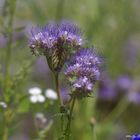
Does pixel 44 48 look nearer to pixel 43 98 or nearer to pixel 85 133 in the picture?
pixel 43 98

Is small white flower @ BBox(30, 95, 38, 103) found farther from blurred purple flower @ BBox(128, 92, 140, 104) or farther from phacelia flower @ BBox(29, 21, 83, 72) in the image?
blurred purple flower @ BBox(128, 92, 140, 104)

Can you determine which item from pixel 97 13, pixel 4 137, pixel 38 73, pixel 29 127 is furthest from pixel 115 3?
pixel 4 137

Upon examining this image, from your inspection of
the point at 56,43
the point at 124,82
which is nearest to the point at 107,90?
the point at 124,82

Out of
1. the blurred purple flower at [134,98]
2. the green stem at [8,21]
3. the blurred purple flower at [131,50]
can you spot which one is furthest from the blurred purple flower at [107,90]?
the green stem at [8,21]

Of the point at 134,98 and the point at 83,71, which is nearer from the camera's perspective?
the point at 83,71

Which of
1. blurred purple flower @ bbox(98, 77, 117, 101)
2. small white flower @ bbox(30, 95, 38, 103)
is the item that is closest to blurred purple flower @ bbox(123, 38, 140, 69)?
blurred purple flower @ bbox(98, 77, 117, 101)

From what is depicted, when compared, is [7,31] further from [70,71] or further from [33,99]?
[70,71]

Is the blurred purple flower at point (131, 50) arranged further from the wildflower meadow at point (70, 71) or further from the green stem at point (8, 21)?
the green stem at point (8, 21)
